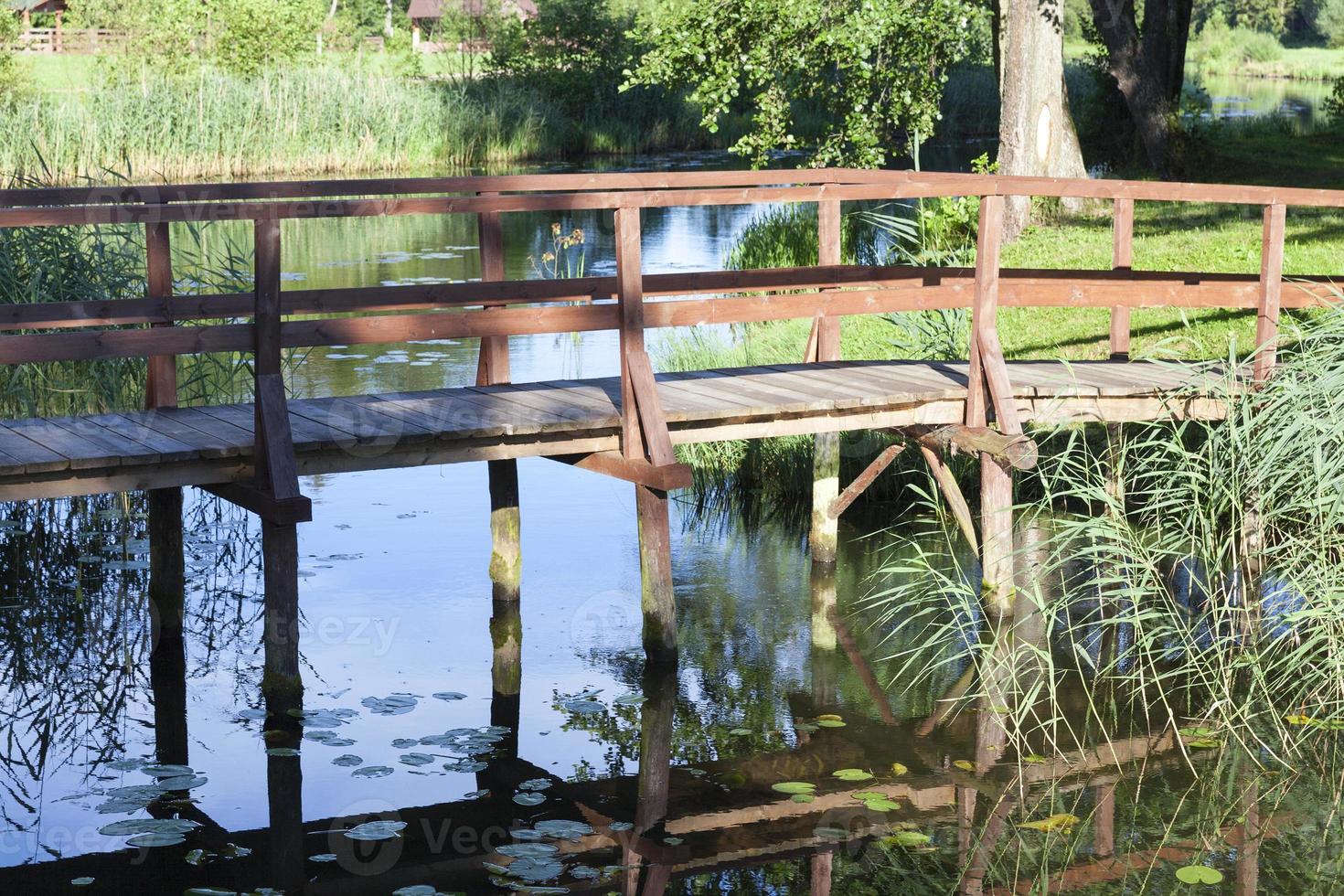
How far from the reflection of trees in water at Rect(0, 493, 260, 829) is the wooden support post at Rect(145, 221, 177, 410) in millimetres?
1132

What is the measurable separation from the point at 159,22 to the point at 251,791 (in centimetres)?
2917

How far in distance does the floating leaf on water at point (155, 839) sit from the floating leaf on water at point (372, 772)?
719mm

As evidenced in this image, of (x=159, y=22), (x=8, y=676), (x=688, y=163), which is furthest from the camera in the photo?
(x=159, y=22)

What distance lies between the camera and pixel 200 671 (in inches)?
274

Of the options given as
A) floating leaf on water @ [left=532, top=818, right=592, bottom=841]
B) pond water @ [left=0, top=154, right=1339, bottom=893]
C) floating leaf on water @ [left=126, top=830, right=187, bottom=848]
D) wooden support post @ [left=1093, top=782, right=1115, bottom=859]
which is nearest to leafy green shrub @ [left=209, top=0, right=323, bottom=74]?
pond water @ [left=0, top=154, right=1339, bottom=893]

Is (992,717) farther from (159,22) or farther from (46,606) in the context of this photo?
(159,22)

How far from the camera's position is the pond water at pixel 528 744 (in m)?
5.12

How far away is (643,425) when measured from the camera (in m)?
6.63

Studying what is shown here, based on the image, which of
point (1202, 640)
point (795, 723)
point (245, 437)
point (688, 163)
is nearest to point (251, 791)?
point (245, 437)

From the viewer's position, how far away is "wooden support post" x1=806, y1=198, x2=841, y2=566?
8.45m

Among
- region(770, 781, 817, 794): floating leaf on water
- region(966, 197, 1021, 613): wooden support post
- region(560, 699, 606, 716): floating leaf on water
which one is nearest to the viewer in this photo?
region(770, 781, 817, 794): floating leaf on water

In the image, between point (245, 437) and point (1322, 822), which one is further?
point (245, 437)

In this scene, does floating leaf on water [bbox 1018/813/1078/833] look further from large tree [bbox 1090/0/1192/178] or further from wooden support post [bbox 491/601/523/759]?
large tree [bbox 1090/0/1192/178]

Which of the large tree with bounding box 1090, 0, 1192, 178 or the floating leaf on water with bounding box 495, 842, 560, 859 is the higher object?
the large tree with bounding box 1090, 0, 1192, 178
